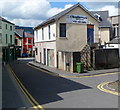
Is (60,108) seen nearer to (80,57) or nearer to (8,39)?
(80,57)

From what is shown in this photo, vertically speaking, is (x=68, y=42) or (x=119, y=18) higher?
(x=119, y=18)

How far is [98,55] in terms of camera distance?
21031 mm

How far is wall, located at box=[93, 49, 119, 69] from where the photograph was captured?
68.5 ft

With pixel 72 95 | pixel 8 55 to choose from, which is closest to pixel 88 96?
pixel 72 95

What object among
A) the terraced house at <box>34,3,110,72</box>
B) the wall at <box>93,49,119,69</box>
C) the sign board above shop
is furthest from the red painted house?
the wall at <box>93,49,119,69</box>

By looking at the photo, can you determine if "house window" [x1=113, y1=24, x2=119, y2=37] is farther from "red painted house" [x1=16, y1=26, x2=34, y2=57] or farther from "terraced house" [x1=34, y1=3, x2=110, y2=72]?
"red painted house" [x1=16, y1=26, x2=34, y2=57]

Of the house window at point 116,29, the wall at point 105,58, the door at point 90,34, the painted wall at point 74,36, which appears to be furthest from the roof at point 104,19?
the wall at point 105,58

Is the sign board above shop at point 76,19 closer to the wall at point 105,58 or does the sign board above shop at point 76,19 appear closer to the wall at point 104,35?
the wall at point 105,58

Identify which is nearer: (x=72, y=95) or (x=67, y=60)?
(x=72, y=95)

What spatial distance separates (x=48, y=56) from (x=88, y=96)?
1683cm

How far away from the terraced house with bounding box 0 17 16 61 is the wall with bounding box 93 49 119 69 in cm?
2230

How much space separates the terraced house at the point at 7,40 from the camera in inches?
1493

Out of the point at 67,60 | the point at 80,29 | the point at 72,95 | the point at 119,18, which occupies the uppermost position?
the point at 119,18

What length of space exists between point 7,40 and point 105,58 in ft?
88.7
